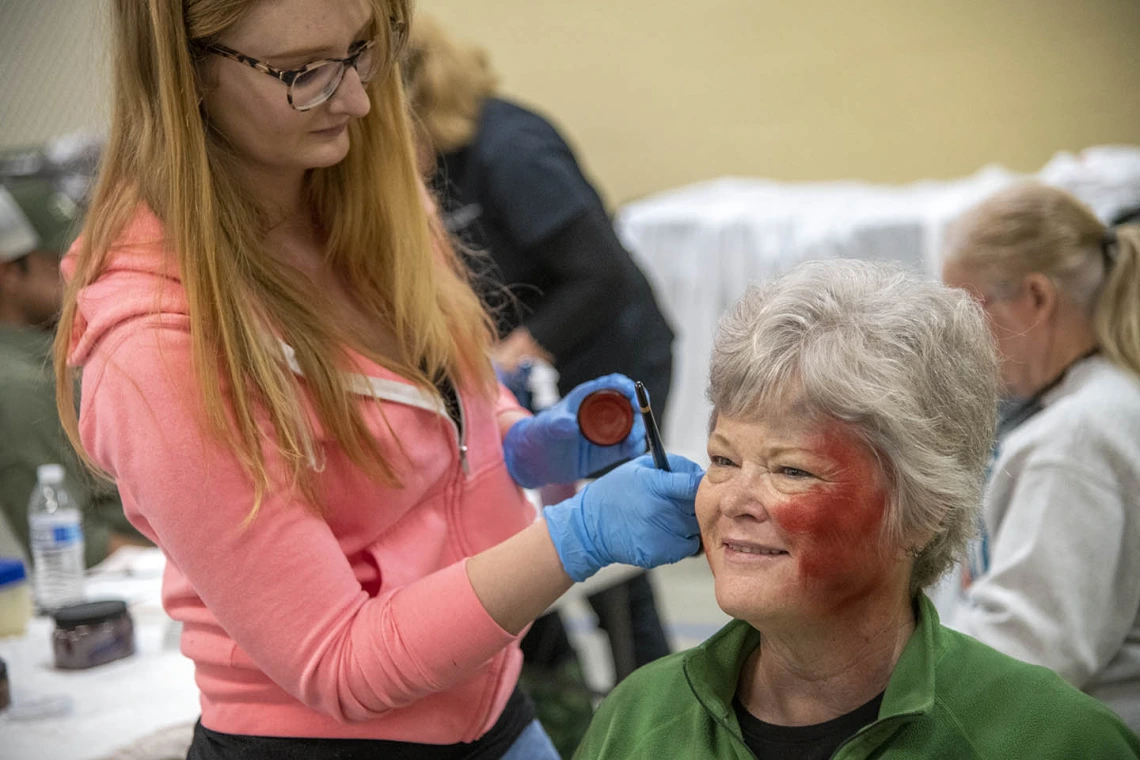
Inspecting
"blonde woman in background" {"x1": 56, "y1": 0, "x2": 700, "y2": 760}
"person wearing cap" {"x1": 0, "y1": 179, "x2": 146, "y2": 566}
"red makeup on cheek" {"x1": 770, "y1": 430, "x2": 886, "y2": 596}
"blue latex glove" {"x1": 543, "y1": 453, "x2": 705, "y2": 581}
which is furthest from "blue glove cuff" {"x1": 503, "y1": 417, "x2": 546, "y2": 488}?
"person wearing cap" {"x1": 0, "y1": 179, "x2": 146, "y2": 566}

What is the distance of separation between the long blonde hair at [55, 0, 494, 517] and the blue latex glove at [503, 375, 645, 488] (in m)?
0.21

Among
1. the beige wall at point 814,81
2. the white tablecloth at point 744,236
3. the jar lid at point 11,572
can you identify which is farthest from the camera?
the beige wall at point 814,81

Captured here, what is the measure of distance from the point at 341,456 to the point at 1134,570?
1.35 meters

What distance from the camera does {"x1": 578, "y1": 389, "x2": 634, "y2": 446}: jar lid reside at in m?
1.64

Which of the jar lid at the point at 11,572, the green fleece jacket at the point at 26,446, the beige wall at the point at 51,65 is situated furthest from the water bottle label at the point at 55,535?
the beige wall at the point at 51,65

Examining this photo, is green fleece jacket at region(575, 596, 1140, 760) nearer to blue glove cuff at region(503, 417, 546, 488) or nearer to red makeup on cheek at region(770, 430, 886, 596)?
red makeup on cheek at region(770, 430, 886, 596)

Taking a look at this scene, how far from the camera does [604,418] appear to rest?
1.65 metres

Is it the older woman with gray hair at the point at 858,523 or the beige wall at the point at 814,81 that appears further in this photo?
the beige wall at the point at 814,81

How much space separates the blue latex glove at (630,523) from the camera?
1330mm

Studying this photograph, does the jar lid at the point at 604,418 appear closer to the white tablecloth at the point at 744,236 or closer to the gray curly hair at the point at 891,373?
the gray curly hair at the point at 891,373

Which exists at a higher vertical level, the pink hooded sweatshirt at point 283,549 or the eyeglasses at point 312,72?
the eyeglasses at point 312,72

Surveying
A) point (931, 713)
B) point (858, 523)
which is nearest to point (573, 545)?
point (858, 523)

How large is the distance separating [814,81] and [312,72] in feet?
15.9

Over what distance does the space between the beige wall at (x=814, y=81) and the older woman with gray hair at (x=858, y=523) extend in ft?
13.1
